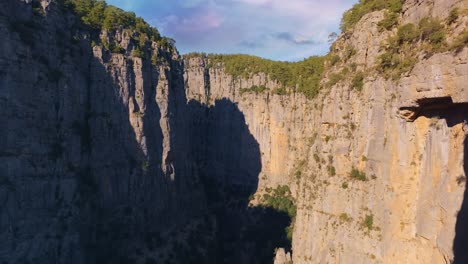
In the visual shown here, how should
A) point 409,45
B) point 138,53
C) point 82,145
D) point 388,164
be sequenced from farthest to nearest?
1. point 138,53
2. point 82,145
3. point 388,164
4. point 409,45

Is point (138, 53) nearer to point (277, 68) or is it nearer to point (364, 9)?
point (364, 9)

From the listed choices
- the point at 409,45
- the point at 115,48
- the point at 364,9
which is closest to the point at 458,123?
the point at 409,45

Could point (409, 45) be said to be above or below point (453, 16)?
below

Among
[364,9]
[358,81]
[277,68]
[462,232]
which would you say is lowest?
[462,232]

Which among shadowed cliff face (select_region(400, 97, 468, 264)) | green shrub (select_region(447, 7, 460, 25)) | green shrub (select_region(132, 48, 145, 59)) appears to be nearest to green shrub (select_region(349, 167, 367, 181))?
shadowed cliff face (select_region(400, 97, 468, 264))

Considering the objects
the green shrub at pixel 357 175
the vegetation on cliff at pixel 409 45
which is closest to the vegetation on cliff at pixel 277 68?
the green shrub at pixel 357 175

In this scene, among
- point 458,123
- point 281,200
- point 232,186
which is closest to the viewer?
point 458,123

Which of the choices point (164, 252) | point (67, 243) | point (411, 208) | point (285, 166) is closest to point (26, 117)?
point (67, 243)
